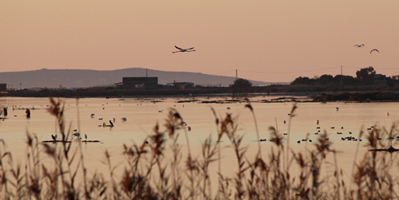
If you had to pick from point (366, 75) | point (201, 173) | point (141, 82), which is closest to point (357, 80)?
point (366, 75)

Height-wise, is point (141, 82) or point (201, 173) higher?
point (141, 82)

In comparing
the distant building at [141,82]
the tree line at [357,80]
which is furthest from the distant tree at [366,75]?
the distant building at [141,82]

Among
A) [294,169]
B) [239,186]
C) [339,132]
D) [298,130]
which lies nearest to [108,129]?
[298,130]

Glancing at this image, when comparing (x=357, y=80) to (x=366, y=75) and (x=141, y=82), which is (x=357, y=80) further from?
(x=141, y=82)

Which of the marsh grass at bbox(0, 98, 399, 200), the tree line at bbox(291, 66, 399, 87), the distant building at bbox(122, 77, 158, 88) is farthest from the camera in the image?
the distant building at bbox(122, 77, 158, 88)

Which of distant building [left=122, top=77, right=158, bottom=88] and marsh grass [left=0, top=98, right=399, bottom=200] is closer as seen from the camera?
marsh grass [left=0, top=98, right=399, bottom=200]

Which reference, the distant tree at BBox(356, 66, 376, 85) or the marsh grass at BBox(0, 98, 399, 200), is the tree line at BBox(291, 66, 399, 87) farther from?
the marsh grass at BBox(0, 98, 399, 200)

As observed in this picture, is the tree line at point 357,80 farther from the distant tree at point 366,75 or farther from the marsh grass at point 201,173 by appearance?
the marsh grass at point 201,173

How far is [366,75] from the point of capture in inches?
6929

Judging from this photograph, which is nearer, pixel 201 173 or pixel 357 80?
pixel 201 173

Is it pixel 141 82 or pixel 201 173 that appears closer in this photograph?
pixel 201 173

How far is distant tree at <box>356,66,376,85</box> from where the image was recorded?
6693 inches

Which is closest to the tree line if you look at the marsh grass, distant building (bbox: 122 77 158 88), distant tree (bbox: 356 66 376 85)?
distant tree (bbox: 356 66 376 85)

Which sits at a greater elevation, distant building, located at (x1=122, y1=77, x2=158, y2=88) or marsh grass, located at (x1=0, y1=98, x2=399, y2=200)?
distant building, located at (x1=122, y1=77, x2=158, y2=88)
